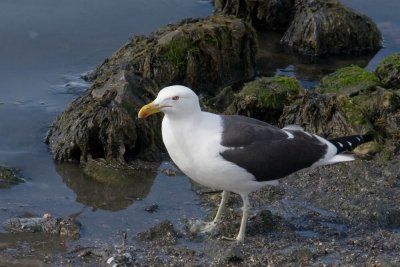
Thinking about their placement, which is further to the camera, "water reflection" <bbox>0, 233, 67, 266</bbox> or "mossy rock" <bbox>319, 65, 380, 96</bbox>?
"mossy rock" <bbox>319, 65, 380, 96</bbox>

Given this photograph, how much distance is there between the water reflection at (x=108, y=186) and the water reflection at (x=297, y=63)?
3469 millimetres

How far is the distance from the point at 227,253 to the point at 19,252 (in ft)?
5.66

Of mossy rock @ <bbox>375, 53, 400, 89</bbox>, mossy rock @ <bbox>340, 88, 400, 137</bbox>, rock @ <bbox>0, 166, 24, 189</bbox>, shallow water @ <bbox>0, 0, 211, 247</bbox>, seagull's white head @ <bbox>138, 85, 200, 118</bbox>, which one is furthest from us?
mossy rock @ <bbox>375, 53, 400, 89</bbox>

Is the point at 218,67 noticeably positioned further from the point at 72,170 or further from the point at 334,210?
the point at 334,210

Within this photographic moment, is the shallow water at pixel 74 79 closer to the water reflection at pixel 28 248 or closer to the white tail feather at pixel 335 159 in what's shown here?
the water reflection at pixel 28 248

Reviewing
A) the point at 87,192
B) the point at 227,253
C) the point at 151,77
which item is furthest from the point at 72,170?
the point at 227,253

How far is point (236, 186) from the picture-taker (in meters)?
7.95

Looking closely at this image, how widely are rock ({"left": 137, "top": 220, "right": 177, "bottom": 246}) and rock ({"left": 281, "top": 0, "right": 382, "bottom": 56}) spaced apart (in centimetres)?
560

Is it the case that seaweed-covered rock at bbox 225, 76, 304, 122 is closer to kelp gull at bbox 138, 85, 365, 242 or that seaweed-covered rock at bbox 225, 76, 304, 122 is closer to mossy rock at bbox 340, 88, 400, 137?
mossy rock at bbox 340, 88, 400, 137

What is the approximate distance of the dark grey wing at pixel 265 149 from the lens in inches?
311

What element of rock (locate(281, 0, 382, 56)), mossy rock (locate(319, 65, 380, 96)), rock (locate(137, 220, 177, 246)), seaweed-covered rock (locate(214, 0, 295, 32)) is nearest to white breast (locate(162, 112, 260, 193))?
rock (locate(137, 220, 177, 246))

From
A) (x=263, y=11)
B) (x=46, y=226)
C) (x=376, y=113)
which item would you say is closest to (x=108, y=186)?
(x=46, y=226)

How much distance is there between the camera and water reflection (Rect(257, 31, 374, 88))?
40.6 feet

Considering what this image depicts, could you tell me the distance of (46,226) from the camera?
8141 millimetres
